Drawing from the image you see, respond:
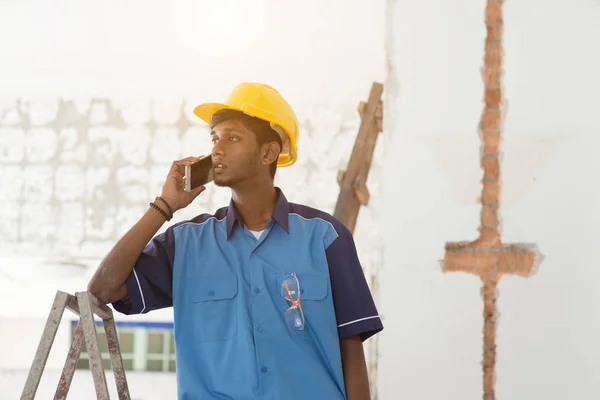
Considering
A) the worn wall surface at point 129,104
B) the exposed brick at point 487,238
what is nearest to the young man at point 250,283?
the exposed brick at point 487,238

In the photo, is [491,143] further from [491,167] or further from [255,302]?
[255,302]

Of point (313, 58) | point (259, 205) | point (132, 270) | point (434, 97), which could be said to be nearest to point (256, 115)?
point (259, 205)

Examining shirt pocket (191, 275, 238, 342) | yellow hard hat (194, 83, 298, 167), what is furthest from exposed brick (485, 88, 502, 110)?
shirt pocket (191, 275, 238, 342)

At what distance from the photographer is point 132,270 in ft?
5.58

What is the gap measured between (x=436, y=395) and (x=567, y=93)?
47.0 inches

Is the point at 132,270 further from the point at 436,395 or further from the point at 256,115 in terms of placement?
the point at 436,395

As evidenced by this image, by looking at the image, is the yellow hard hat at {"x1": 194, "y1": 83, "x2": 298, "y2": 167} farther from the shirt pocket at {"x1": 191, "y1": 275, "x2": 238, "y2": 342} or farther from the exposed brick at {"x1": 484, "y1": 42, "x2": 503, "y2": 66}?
the exposed brick at {"x1": 484, "y1": 42, "x2": 503, "y2": 66}

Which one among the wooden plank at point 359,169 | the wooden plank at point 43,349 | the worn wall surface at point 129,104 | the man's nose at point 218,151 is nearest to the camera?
the wooden plank at point 43,349

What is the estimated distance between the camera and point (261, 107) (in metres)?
1.83

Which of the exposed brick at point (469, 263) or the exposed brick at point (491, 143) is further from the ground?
the exposed brick at point (491, 143)

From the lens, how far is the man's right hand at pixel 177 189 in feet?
5.74

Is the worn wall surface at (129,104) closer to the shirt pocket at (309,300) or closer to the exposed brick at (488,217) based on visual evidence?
the exposed brick at (488,217)

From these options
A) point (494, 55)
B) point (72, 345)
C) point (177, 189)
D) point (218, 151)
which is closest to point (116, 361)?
point (72, 345)

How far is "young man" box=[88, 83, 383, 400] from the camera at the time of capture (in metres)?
1.65
